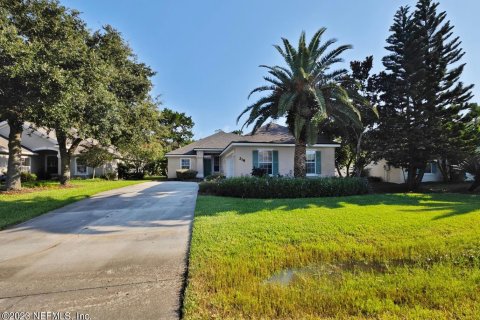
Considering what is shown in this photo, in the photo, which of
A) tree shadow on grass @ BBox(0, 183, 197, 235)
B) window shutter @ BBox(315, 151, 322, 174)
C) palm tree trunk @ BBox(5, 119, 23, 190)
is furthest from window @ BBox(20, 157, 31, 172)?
window shutter @ BBox(315, 151, 322, 174)

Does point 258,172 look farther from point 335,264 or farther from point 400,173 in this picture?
point 400,173

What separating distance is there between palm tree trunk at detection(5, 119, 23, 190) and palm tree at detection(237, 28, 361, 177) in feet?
42.9

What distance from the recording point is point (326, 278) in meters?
4.66

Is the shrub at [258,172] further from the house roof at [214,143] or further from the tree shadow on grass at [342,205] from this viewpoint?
the house roof at [214,143]

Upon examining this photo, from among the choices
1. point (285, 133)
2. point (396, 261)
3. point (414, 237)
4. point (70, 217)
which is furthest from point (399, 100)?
point (70, 217)

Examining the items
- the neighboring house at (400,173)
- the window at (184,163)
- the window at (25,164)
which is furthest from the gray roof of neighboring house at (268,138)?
the window at (25,164)

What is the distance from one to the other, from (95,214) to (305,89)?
1071cm

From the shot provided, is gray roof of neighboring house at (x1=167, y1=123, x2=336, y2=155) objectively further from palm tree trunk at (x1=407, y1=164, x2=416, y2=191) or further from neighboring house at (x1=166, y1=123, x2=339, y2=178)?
palm tree trunk at (x1=407, y1=164, x2=416, y2=191)

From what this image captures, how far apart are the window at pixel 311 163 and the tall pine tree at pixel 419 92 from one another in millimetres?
4749

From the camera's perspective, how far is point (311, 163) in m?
18.7

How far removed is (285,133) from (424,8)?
12.8 meters

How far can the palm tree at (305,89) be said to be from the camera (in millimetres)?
13922

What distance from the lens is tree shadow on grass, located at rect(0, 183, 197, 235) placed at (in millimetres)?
7789

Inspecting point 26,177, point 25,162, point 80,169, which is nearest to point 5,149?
point 25,162
